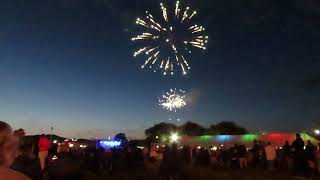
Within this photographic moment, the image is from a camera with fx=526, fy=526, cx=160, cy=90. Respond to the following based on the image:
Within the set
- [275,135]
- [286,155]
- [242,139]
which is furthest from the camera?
[242,139]

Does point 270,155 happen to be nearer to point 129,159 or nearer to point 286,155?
point 286,155

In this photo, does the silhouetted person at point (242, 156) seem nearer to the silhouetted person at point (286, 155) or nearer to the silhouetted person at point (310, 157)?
the silhouetted person at point (286, 155)

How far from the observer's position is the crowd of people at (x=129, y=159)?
12.8ft

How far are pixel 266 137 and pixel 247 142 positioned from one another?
2.37m

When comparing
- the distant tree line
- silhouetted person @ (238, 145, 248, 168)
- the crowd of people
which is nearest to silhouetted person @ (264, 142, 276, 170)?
the crowd of people

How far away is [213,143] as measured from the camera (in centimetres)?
4825

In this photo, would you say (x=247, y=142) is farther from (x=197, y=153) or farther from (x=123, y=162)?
(x=123, y=162)

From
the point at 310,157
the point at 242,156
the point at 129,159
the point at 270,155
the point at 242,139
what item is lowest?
the point at 310,157

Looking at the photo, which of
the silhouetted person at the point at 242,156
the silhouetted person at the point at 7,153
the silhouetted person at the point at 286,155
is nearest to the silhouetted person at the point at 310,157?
the silhouetted person at the point at 286,155

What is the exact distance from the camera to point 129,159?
133 feet

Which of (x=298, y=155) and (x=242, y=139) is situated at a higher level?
(x=242, y=139)

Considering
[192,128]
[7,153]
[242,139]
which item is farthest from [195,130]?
[7,153]

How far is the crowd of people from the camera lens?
3.91m

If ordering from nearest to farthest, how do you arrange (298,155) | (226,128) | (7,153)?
1. (7,153)
2. (298,155)
3. (226,128)
